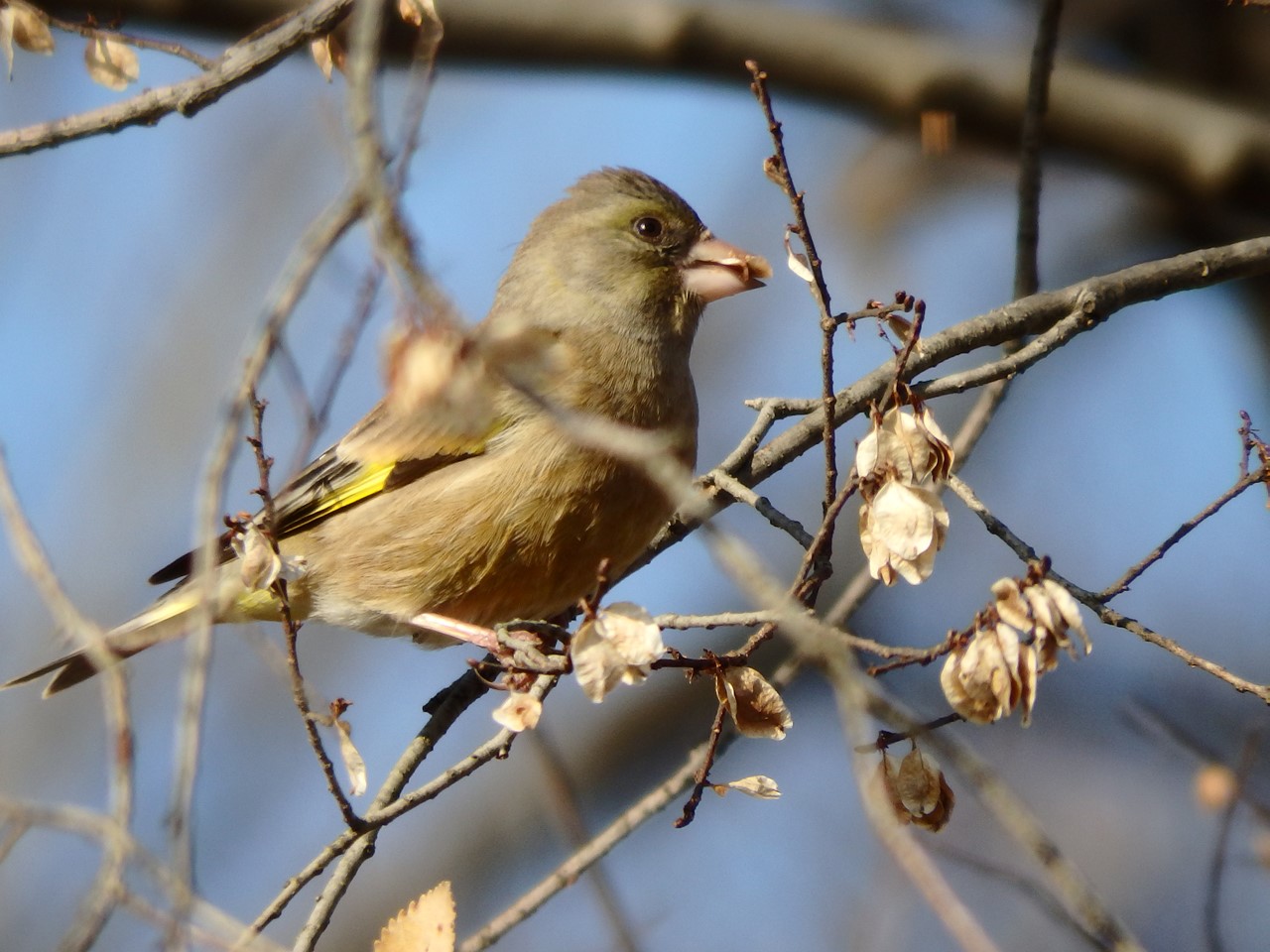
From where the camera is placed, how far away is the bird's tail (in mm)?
5395

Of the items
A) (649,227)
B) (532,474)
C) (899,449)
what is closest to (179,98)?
(532,474)

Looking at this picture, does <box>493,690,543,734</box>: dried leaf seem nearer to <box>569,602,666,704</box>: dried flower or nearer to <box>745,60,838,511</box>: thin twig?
<box>569,602,666,704</box>: dried flower

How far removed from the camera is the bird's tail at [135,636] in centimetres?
539

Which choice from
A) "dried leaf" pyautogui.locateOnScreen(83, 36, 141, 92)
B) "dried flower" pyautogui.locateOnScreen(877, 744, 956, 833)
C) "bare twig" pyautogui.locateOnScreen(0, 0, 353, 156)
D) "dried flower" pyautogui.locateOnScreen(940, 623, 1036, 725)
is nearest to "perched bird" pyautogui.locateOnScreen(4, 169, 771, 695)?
"bare twig" pyautogui.locateOnScreen(0, 0, 353, 156)

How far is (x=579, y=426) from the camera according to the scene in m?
2.40

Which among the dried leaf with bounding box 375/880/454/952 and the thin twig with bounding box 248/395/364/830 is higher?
the thin twig with bounding box 248/395/364/830

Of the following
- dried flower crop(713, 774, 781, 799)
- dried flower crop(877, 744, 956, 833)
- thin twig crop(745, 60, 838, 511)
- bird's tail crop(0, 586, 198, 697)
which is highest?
bird's tail crop(0, 586, 198, 697)

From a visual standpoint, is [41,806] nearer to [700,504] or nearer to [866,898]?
[700,504]

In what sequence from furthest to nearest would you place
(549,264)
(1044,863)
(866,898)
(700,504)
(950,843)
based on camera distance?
(950,843)
(866,898)
(549,264)
(1044,863)
(700,504)

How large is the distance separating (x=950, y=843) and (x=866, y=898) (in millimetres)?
903

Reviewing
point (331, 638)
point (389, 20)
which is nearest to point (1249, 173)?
point (389, 20)

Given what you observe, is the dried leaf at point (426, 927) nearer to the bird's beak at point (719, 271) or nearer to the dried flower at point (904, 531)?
the dried flower at point (904, 531)

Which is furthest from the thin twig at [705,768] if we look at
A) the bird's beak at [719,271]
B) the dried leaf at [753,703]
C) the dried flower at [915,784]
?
the bird's beak at [719,271]

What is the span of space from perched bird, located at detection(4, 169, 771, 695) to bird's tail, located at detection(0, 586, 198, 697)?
1 cm
